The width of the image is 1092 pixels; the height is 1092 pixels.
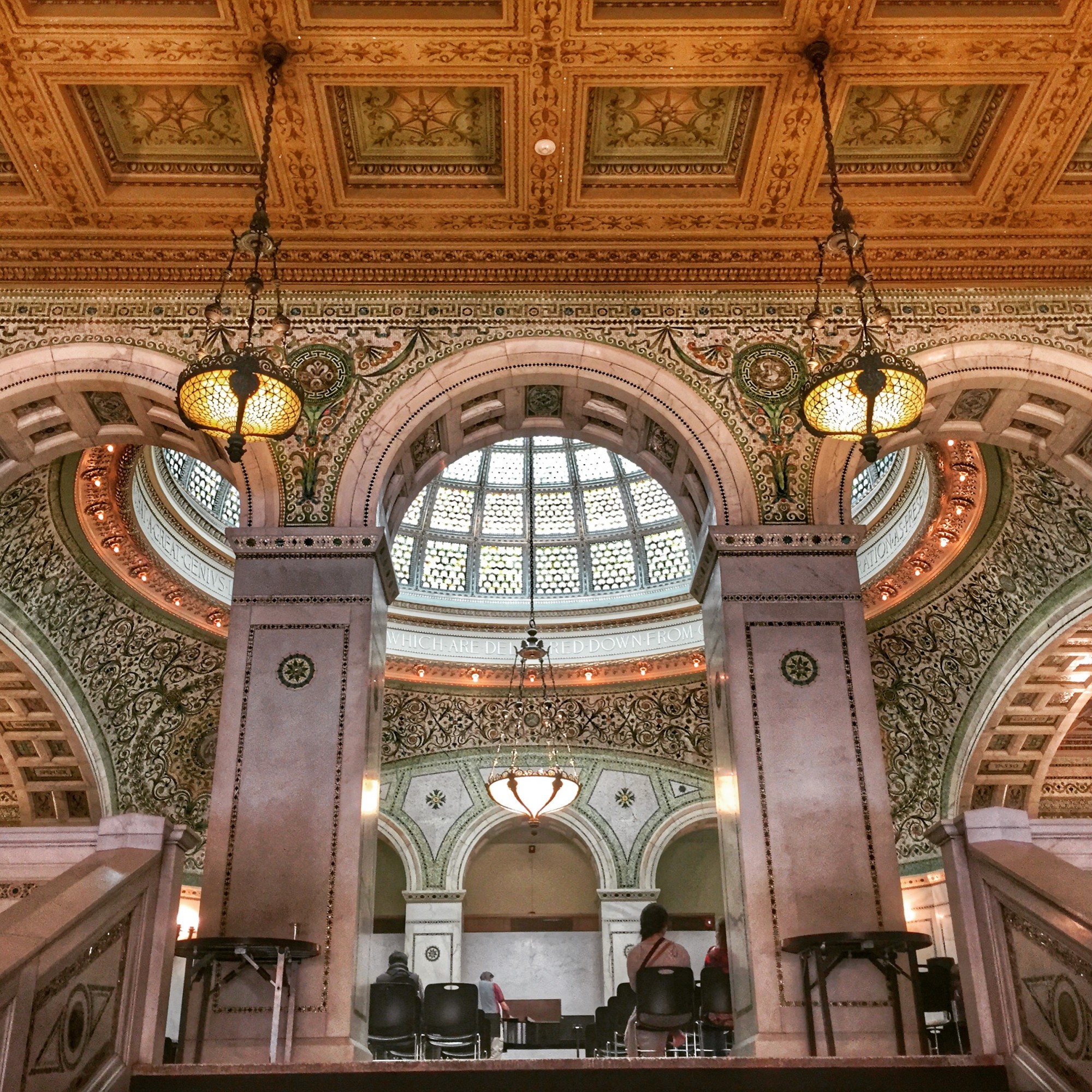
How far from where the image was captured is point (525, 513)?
57.4 feet

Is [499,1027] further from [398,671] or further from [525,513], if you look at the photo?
[525,513]

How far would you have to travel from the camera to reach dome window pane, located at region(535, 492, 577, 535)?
17.4 meters

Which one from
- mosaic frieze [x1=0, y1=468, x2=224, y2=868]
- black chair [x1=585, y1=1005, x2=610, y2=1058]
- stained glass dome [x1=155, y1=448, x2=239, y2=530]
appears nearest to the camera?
black chair [x1=585, y1=1005, x2=610, y2=1058]

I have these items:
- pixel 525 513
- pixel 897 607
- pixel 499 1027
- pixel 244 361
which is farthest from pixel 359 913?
pixel 525 513

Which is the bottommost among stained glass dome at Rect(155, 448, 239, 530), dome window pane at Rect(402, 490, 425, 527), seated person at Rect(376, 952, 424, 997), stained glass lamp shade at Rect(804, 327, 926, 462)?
seated person at Rect(376, 952, 424, 997)

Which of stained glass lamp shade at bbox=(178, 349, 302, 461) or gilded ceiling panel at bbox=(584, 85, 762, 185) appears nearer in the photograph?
stained glass lamp shade at bbox=(178, 349, 302, 461)

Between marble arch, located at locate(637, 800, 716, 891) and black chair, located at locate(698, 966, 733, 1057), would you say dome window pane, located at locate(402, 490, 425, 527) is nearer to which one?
marble arch, located at locate(637, 800, 716, 891)

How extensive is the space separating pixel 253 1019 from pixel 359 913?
0.84 metres

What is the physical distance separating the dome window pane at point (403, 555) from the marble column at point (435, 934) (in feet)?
14.6

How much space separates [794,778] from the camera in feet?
23.6

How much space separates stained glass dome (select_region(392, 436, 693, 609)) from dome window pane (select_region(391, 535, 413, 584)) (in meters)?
0.02

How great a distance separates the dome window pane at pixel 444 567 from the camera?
55.0ft

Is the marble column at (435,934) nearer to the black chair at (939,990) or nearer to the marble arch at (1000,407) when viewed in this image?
the black chair at (939,990)

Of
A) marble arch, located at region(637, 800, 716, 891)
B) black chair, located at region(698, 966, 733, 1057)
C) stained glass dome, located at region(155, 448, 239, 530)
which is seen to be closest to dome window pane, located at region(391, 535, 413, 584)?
stained glass dome, located at region(155, 448, 239, 530)
